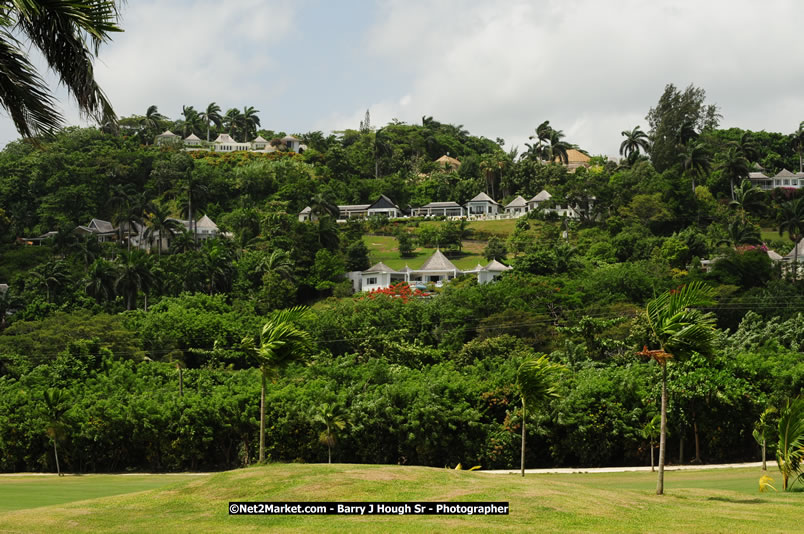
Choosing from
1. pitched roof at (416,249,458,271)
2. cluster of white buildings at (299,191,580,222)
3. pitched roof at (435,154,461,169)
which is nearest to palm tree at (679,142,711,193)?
cluster of white buildings at (299,191,580,222)

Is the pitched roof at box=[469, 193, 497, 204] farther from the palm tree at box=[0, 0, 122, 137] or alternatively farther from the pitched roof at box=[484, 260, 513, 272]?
the palm tree at box=[0, 0, 122, 137]

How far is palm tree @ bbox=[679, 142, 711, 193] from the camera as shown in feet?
335

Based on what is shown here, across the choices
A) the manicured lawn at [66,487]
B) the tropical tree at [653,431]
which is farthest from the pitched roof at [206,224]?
the tropical tree at [653,431]

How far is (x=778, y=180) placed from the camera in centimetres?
11269

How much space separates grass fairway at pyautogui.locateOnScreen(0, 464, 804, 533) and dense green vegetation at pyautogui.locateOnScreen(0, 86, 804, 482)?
284 inches

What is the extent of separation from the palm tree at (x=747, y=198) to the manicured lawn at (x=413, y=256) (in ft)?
93.4

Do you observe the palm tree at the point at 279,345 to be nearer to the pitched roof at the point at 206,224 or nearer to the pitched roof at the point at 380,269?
the pitched roof at the point at 380,269

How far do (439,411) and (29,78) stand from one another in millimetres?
32002

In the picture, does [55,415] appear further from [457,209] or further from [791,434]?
[457,209]

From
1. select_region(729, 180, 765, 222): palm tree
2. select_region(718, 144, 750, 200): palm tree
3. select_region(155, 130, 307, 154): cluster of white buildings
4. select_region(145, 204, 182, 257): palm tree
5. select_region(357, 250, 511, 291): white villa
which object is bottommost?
select_region(357, 250, 511, 291): white villa

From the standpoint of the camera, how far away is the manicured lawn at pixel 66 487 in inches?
965

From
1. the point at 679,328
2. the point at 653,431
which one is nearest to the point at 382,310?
the point at 653,431

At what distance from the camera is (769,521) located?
16453mm

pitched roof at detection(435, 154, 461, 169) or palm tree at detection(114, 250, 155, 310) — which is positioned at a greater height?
pitched roof at detection(435, 154, 461, 169)
